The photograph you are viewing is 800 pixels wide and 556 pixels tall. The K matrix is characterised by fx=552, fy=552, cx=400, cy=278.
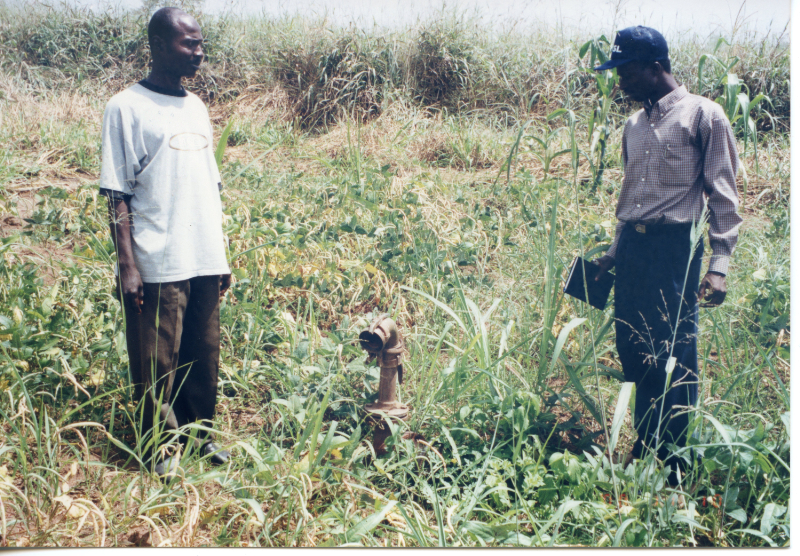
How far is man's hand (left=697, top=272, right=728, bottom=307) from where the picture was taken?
1.57 metres

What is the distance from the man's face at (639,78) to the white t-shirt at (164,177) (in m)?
1.29

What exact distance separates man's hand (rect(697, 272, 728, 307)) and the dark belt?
0.16 m

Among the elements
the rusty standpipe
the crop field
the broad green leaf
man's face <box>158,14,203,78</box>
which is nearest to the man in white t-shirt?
man's face <box>158,14,203,78</box>

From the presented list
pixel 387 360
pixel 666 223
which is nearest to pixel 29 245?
pixel 387 360

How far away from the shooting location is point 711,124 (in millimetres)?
1569

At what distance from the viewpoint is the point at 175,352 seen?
174 centimetres

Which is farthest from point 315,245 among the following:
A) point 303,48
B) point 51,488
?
A: point 51,488

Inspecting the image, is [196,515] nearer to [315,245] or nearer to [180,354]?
[180,354]

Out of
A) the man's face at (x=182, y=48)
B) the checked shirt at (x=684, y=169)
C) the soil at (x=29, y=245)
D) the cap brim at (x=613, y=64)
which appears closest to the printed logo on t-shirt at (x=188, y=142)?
the man's face at (x=182, y=48)

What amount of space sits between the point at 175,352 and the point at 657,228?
1.54 metres

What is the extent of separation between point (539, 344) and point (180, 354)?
1258mm

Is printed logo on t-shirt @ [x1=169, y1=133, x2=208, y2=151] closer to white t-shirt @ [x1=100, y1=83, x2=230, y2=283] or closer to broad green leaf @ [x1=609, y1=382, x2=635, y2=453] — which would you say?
white t-shirt @ [x1=100, y1=83, x2=230, y2=283]

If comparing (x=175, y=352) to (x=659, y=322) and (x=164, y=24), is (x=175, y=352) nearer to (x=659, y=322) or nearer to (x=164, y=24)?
(x=164, y=24)

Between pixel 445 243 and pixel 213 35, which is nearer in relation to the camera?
pixel 213 35
